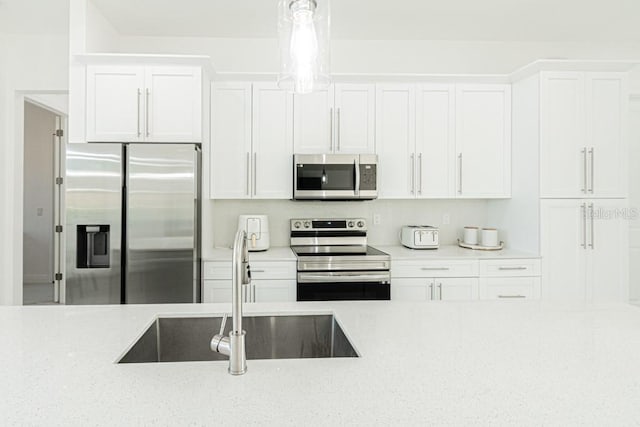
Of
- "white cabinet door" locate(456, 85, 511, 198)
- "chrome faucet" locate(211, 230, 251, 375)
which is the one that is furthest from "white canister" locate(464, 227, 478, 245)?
A: "chrome faucet" locate(211, 230, 251, 375)

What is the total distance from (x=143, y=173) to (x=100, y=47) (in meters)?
1.15

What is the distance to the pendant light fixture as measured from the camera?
1.45 meters

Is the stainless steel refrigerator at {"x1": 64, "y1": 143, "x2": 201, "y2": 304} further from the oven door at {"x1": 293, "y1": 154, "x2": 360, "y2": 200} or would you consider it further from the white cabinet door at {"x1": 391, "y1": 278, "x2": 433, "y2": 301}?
the white cabinet door at {"x1": 391, "y1": 278, "x2": 433, "y2": 301}

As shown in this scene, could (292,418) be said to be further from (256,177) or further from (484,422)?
(256,177)

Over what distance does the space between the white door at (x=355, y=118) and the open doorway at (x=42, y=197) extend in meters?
3.94

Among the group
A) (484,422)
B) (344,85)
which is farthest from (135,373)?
(344,85)

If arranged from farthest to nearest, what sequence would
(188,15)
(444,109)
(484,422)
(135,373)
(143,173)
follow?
(444,109) < (188,15) < (143,173) < (135,373) < (484,422)

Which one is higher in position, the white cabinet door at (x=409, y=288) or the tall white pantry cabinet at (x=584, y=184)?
the tall white pantry cabinet at (x=584, y=184)

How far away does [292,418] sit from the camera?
0.78 metres

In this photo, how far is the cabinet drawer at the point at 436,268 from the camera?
3137 millimetres

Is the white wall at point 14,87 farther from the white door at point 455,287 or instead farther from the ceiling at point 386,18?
the white door at point 455,287

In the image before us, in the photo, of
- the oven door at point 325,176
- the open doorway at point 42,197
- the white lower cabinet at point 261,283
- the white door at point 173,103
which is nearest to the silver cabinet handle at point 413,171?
the oven door at point 325,176

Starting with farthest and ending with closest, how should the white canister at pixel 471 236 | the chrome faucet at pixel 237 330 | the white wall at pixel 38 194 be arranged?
the white wall at pixel 38 194 < the white canister at pixel 471 236 < the chrome faucet at pixel 237 330

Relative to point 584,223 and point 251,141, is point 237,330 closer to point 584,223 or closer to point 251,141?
point 251,141
